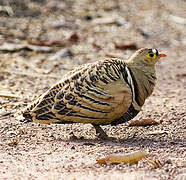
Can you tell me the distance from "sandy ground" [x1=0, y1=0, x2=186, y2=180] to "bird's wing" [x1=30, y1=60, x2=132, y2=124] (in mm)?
264

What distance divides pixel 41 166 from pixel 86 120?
3.03ft

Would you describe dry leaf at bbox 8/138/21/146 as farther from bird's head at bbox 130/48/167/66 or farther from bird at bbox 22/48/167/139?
bird's head at bbox 130/48/167/66

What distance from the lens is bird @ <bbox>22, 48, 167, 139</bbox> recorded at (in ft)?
15.4

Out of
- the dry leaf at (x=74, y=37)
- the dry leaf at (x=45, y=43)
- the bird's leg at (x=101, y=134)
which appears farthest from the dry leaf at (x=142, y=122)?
the dry leaf at (x=74, y=37)

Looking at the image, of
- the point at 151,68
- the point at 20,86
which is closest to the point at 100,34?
the point at 20,86

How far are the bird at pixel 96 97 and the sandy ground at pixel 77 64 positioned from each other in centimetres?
25

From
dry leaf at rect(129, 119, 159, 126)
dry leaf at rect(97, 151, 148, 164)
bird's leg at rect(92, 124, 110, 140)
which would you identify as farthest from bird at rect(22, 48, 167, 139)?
dry leaf at rect(97, 151, 148, 164)

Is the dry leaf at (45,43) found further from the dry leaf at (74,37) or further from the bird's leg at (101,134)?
the bird's leg at (101,134)

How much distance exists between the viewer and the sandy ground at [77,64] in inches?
155

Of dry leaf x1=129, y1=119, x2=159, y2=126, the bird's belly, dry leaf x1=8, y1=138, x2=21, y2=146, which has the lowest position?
dry leaf x1=129, y1=119, x2=159, y2=126

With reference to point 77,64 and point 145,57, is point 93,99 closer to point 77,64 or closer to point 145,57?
point 145,57

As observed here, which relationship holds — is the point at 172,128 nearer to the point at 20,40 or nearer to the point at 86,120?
the point at 86,120

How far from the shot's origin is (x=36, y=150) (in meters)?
4.51

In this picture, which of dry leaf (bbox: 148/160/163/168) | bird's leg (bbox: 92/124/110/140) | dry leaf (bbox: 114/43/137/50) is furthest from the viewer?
dry leaf (bbox: 114/43/137/50)
